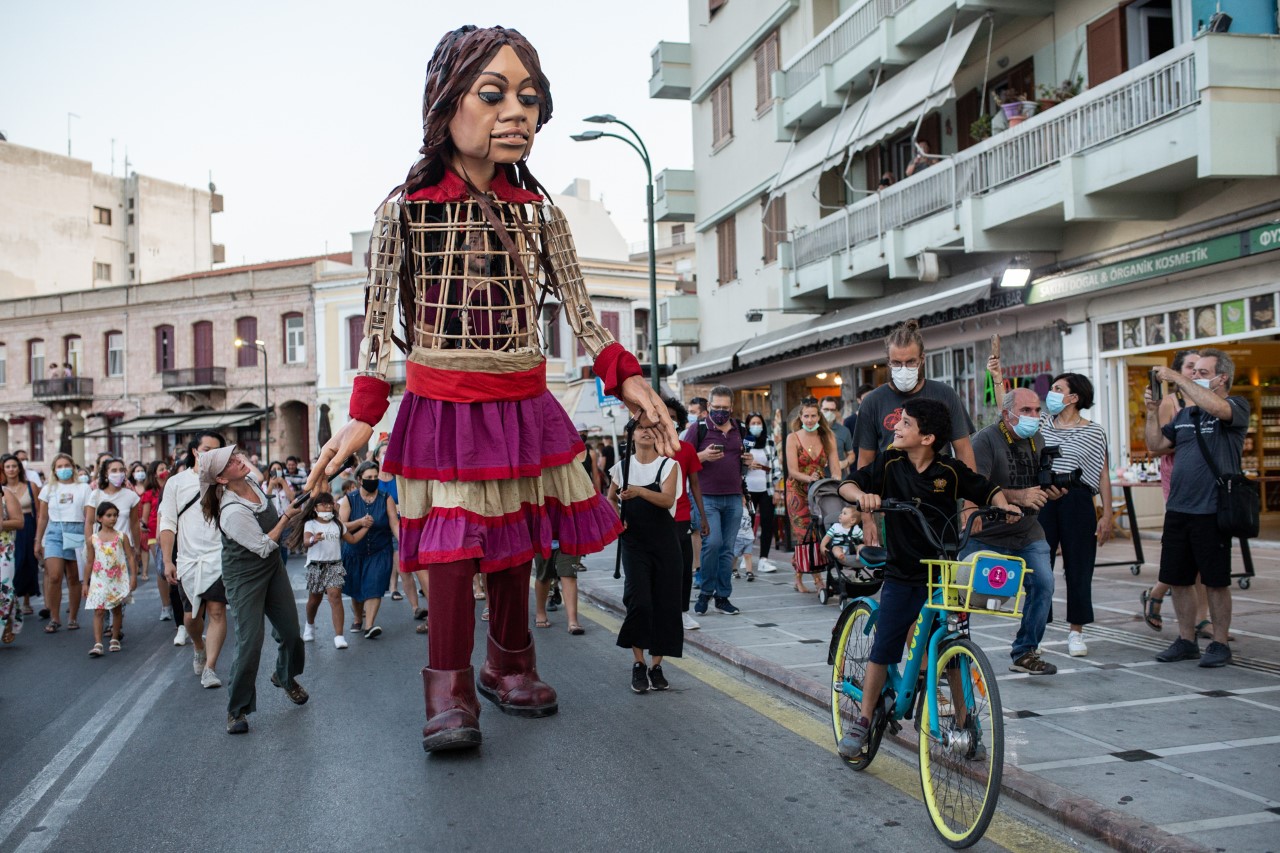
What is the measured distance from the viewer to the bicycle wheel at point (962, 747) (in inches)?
152

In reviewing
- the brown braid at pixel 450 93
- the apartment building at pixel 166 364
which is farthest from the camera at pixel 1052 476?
the apartment building at pixel 166 364

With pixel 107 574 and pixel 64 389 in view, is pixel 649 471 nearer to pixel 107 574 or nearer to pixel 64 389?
pixel 107 574

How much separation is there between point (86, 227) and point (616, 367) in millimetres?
57920

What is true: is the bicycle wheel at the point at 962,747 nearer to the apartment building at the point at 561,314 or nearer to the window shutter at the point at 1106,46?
the window shutter at the point at 1106,46

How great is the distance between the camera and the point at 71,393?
156 ft

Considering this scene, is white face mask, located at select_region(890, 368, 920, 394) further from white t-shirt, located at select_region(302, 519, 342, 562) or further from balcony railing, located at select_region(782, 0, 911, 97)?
balcony railing, located at select_region(782, 0, 911, 97)

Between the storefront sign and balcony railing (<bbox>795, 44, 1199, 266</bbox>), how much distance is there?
138cm

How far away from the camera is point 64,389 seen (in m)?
47.6

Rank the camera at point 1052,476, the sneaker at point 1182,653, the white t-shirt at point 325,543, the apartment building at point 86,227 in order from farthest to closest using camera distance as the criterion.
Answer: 1. the apartment building at point 86,227
2. the white t-shirt at point 325,543
3. the sneaker at point 1182,653
4. the camera at point 1052,476

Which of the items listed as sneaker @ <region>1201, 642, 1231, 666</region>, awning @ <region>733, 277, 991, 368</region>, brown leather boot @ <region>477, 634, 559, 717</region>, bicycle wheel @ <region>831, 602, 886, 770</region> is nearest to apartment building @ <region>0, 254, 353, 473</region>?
awning @ <region>733, 277, 991, 368</region>

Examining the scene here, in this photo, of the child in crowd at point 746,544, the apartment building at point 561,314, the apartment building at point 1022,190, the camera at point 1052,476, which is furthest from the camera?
the apartment building at point 561,314

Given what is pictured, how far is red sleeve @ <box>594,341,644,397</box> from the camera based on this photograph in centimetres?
583

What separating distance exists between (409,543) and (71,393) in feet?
158

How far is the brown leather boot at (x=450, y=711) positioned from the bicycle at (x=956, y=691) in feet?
6.43
